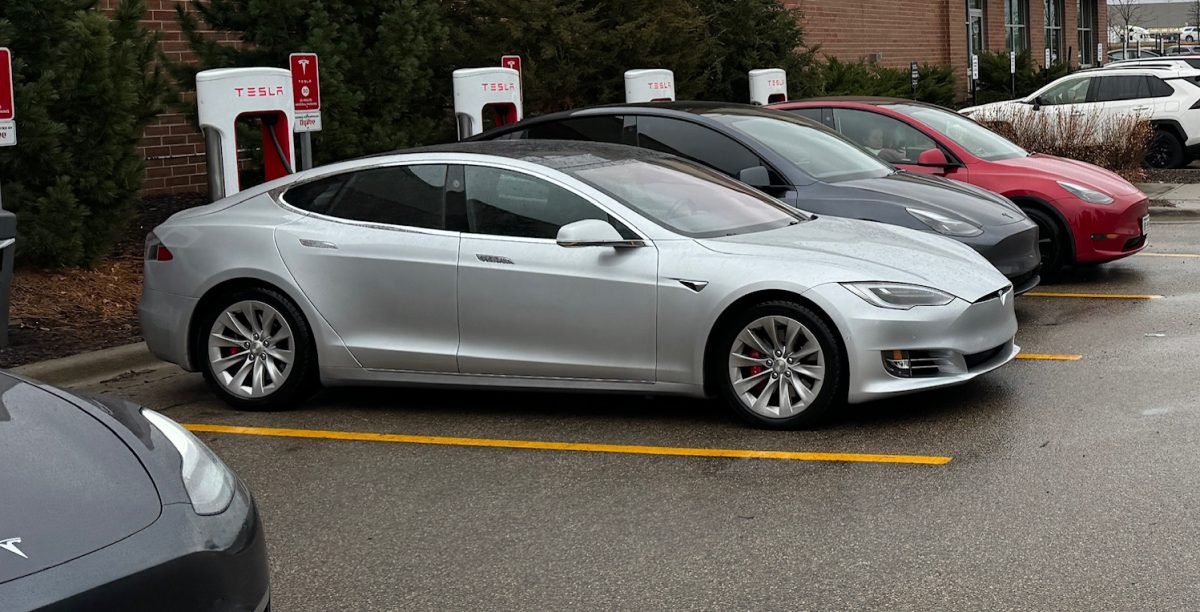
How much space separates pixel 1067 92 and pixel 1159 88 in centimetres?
137

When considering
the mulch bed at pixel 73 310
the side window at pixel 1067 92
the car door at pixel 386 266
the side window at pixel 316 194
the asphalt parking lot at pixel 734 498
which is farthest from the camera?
the side window at pixel 1067 92

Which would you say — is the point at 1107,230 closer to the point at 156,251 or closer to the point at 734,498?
the point at 734,498

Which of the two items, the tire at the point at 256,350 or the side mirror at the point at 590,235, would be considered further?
the tire at the point at 256,350

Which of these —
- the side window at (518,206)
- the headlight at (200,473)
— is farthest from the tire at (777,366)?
the headlight at (200,473)

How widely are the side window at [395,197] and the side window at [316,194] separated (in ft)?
0.11

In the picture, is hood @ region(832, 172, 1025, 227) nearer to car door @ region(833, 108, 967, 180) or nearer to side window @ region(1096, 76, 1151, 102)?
car door @ region(833, 108, 967, 180)

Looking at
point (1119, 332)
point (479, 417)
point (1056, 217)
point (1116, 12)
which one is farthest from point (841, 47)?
point (1116, 12)

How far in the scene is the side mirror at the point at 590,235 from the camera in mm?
6781

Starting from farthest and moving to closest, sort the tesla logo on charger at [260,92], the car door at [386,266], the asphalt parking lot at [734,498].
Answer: the tesla logo on charger at [260,92] < the car door at [386,266] < the asphalt parking lot at [734,498]

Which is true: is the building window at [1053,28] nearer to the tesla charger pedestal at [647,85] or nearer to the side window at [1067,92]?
the side window at [1067,92]

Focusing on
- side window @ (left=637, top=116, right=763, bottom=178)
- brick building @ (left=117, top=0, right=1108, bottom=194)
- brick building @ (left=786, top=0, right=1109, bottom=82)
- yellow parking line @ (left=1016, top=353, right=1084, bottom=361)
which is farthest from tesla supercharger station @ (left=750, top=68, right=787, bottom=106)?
brick building @ (left=786, top=0, right=1109, bottom=82)

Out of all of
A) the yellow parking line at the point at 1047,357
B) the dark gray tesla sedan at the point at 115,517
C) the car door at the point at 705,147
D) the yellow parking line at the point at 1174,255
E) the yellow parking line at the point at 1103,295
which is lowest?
the yellow parking line at the point at 1047,357

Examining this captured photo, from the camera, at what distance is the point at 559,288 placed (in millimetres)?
6969

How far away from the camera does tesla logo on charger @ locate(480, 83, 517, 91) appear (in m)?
12.3
